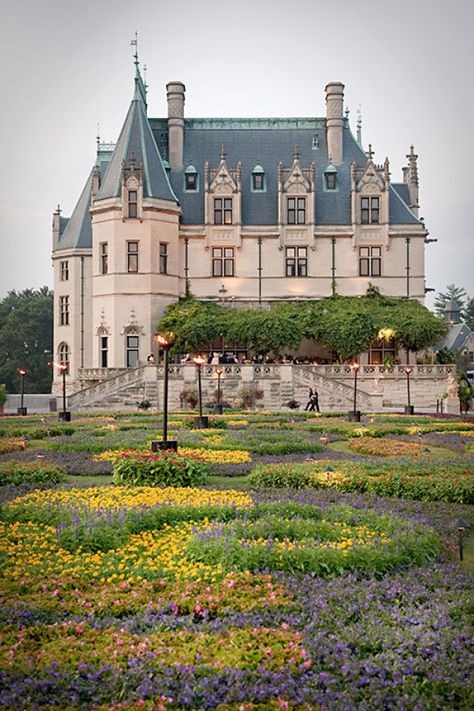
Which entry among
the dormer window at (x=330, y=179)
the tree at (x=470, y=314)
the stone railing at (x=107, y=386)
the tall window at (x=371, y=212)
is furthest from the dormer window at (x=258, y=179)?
the tree at (x=470, y=314)

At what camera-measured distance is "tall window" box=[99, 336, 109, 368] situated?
4838 cm

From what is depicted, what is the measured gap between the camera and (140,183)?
1880 inches

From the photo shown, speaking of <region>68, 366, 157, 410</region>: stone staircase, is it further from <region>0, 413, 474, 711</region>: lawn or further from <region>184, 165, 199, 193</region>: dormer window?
<region>0, 413, 474, 711</region>: lawn

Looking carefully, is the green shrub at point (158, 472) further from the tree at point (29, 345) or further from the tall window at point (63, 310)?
the tree at point (29, 345)

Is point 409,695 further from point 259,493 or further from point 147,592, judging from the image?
point 259,493

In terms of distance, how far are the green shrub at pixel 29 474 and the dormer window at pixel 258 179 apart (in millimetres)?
39997

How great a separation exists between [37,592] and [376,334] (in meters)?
40.0

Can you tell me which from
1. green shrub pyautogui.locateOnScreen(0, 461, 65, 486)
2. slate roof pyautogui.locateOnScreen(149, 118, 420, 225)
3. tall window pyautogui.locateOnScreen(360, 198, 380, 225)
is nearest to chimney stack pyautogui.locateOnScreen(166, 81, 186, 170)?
slate roof pyautogui.locateOnScreen(149, 118, 420, 225)

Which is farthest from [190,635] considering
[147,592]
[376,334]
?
[376,334]

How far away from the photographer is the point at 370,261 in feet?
167

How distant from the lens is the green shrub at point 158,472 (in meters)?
13.8

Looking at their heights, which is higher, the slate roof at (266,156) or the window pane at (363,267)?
the slate roof at (266,156)

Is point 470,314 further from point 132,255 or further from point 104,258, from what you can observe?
Answer: point 104,258

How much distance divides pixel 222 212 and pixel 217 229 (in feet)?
3.97
